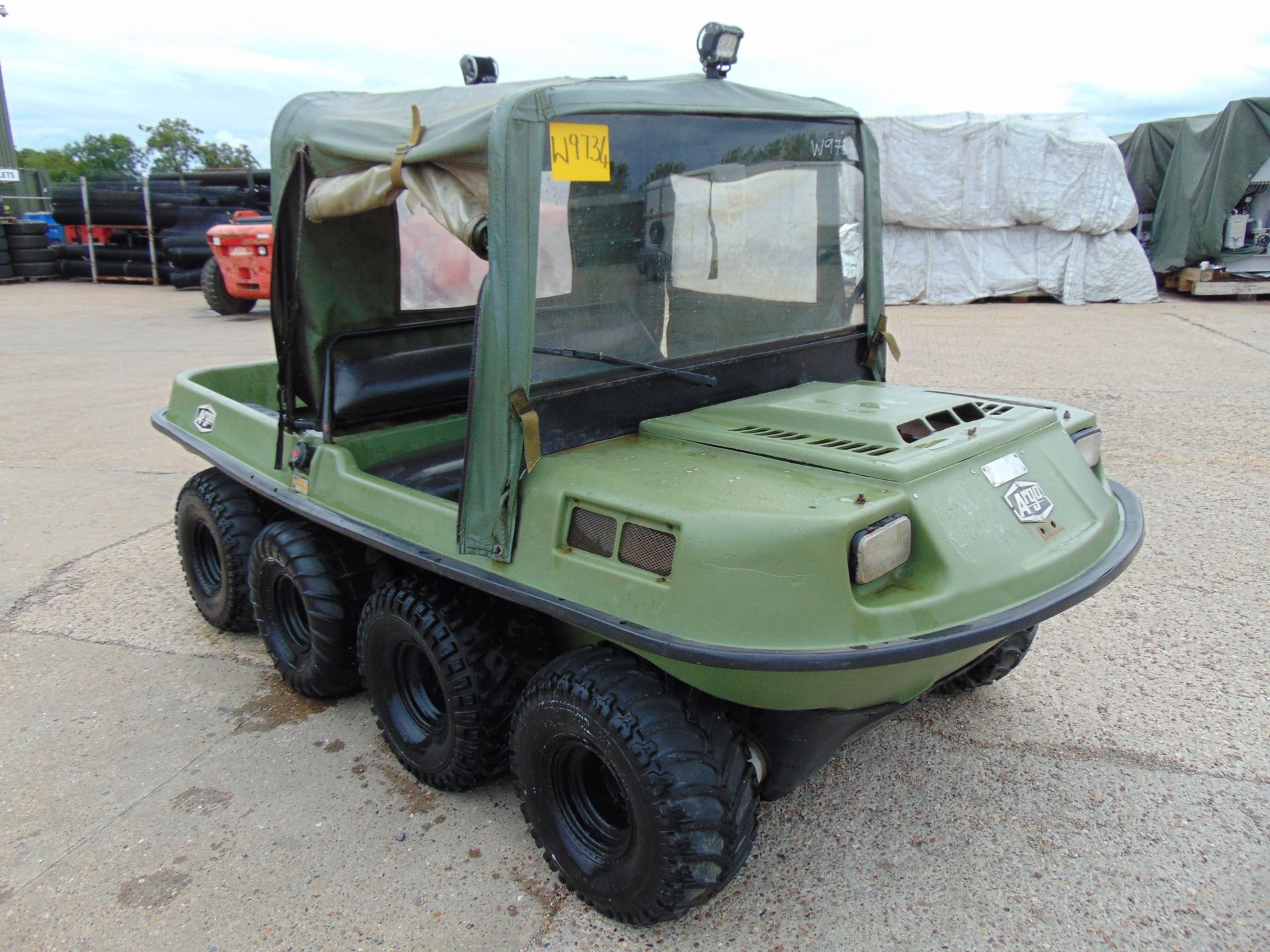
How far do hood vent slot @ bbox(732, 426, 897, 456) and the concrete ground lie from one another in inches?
44.6

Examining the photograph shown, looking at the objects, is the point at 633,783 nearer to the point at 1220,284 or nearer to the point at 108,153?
the point at 1220,284

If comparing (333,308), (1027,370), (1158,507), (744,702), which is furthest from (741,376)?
(1027,370)

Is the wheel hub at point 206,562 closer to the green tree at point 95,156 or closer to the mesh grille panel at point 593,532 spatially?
the mesh grille panel at point 593,532

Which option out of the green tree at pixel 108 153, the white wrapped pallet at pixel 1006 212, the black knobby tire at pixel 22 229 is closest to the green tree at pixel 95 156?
the green tree at pixel 108 153

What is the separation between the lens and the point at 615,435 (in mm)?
2789

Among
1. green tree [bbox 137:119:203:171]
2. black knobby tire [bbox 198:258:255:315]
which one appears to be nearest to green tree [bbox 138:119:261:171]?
green tree [bbox 137:119:203:171]

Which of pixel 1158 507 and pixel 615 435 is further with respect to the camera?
pixel 1158 507

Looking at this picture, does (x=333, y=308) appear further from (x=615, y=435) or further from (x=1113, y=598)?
(x=1113, y=598)

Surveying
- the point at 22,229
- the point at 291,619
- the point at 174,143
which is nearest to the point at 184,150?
the point at 174,143

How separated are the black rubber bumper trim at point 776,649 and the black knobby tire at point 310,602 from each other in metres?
0.41

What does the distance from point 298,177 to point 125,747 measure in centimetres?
207

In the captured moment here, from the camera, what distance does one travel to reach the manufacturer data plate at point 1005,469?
2.49 meters

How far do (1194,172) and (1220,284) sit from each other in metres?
1.77

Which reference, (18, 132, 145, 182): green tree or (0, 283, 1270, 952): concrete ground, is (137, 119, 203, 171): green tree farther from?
(0, 283, 1270, 952): concrete ground
